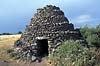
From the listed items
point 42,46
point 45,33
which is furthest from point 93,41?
point 45,33

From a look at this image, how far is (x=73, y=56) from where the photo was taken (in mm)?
33562

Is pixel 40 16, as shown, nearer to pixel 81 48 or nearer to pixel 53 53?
pixel 53 53

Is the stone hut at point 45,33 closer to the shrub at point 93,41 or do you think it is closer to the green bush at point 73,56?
the shrub at point 93,41

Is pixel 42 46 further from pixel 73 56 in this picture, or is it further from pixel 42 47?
pixel 73 56

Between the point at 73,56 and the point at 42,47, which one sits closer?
the point at 73,56

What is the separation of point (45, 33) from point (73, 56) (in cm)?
633

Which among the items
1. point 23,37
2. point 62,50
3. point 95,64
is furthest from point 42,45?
point 95,64

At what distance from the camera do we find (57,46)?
124 feet

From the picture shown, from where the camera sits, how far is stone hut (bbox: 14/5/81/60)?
38.7 metres

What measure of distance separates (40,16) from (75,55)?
8.60 metres

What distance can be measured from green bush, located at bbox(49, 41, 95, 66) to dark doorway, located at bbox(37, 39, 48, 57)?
4.76 meters

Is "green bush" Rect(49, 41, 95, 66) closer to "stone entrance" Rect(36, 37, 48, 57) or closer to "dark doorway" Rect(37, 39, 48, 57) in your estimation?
"stone entrance" Rect(36, 37, 48, 57)

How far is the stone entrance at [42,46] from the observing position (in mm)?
39631

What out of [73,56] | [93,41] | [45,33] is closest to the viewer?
[73,56]
